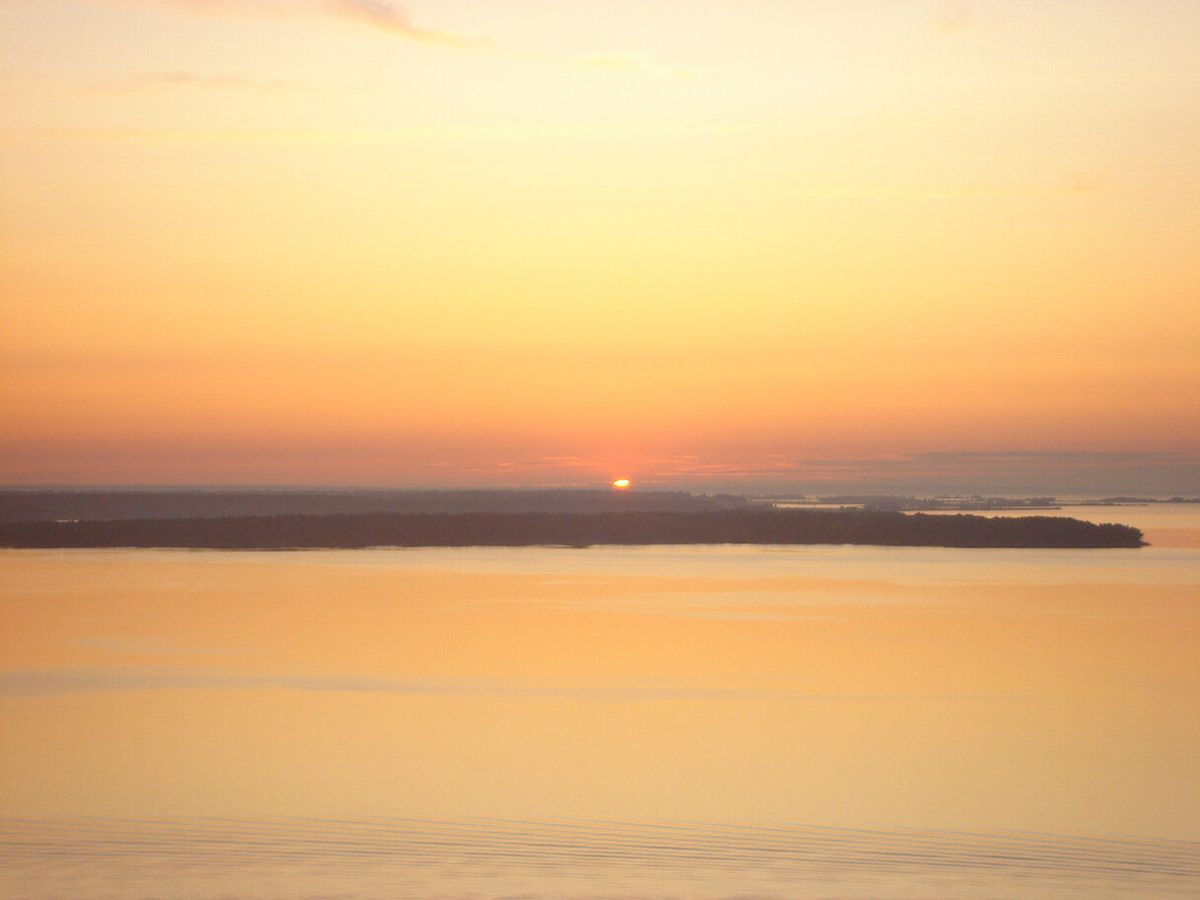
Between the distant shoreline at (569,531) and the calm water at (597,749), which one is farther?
the distant shoreline at (569,531)

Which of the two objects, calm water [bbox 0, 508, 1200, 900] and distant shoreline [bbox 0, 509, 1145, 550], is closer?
calm water [bbox 0, 508, 1200, 900]

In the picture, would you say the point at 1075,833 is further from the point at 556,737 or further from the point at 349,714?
the point at 349,714

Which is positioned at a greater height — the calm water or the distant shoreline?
the distant shoreline

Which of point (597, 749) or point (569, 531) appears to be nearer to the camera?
point (597, 749)

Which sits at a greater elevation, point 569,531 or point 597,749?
point 569,531

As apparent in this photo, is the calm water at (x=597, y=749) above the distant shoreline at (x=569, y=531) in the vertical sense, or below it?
below
